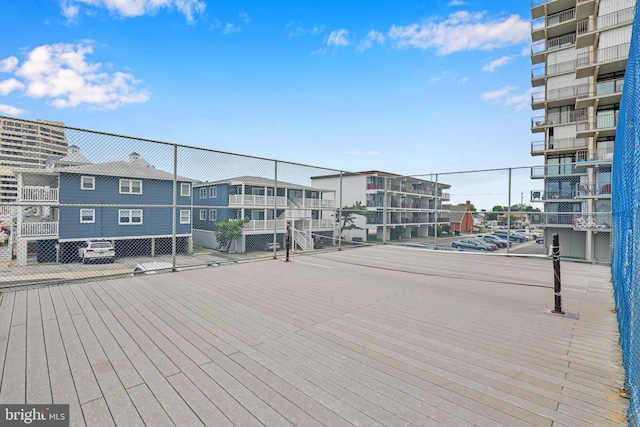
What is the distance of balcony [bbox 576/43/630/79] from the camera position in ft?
68.8

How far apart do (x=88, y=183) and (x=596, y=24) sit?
38595 mm

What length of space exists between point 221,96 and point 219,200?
1127 cm

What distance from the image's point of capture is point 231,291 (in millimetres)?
4637

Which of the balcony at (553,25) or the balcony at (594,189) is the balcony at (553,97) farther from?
the balcony at (594,189)

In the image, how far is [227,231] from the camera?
662 inches

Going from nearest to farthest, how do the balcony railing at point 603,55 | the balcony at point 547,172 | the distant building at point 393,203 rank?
the balcony at point 547,172 → the distant building at point 393,203 → the balcony railing at point 603,55

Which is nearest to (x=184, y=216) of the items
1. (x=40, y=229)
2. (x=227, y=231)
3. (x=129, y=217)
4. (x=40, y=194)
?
(x=129, y=217)

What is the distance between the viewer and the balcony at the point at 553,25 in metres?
25.4

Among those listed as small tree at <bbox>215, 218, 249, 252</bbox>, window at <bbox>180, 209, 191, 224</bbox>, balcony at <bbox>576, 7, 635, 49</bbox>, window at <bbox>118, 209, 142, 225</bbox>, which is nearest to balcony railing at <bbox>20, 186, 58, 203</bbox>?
window at <bbox>118, 209, 142, 225</bbox>

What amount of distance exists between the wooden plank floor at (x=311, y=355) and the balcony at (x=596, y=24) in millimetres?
28650

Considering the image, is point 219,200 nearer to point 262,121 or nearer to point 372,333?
point 262,121

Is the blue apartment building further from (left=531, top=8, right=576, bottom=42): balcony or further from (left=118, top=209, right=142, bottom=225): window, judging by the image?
(left=531, top=8, right=576, bottom=42): balcony

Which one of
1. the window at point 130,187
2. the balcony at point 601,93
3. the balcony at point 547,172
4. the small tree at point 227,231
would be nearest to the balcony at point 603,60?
the balcony at point 601,93

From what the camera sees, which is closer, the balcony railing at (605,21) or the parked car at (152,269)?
the parked car at (152,269)
